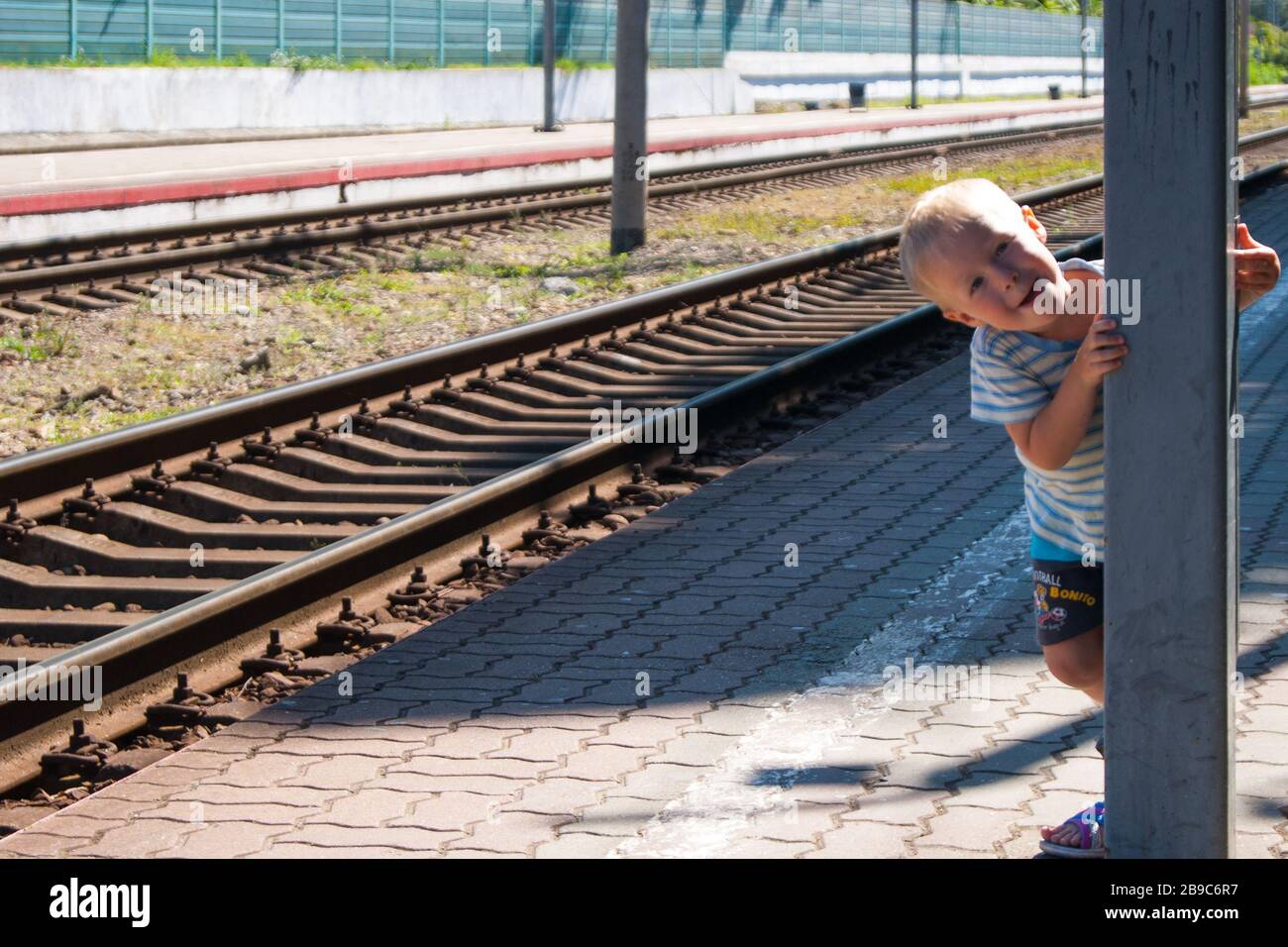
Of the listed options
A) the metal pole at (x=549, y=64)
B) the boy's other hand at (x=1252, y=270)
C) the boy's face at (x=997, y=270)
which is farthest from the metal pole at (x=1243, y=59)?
the metal pole at (x=549, y=64)

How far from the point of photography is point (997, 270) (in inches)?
117

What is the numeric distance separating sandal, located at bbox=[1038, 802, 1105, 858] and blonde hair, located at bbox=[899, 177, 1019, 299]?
105cm

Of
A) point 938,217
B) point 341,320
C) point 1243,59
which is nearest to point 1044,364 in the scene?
point 938,217

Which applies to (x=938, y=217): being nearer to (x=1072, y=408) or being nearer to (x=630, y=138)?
(x=1072, y=408)

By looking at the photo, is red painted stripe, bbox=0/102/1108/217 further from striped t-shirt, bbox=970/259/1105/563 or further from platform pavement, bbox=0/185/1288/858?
striped t-shirt, bbox=970/259/1105/563

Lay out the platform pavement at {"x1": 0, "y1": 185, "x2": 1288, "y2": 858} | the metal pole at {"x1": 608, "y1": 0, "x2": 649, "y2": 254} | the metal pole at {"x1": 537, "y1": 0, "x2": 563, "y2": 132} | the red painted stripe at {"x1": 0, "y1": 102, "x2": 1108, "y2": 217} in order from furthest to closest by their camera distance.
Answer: the metal pole at {"x1": 537, "y1": 0, "x2": 563, "y2": 132} → the red painted stripe at {"x1": 0, "y1": 102, "x2": 1108, "y2": 217} → the metal pole at {"x1": 608, "y1": 0, "x2": 649, "y2": 254} → the platform pavement at {"x1": 0, "y1": 185, "x2": 1288, "y2": 858}

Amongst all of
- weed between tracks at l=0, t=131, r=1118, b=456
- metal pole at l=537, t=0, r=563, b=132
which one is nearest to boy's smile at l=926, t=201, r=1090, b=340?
weed between tracks at l=0, t=131, r=1118, b=456

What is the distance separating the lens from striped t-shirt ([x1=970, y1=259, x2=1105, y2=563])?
3.10m

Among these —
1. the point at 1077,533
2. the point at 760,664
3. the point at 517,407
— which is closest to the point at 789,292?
the point at 517,407

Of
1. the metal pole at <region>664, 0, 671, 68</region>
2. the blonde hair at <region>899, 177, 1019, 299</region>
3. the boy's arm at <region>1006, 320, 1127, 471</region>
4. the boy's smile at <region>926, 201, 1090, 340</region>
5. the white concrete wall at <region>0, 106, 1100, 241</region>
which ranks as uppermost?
the metal pole at <region>664, 0, 671, 68</region>

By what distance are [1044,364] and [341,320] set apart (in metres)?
8.78

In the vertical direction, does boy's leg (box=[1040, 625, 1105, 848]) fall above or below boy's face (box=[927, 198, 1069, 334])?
below

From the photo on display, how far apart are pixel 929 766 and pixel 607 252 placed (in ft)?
37.7

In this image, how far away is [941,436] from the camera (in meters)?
8.56
